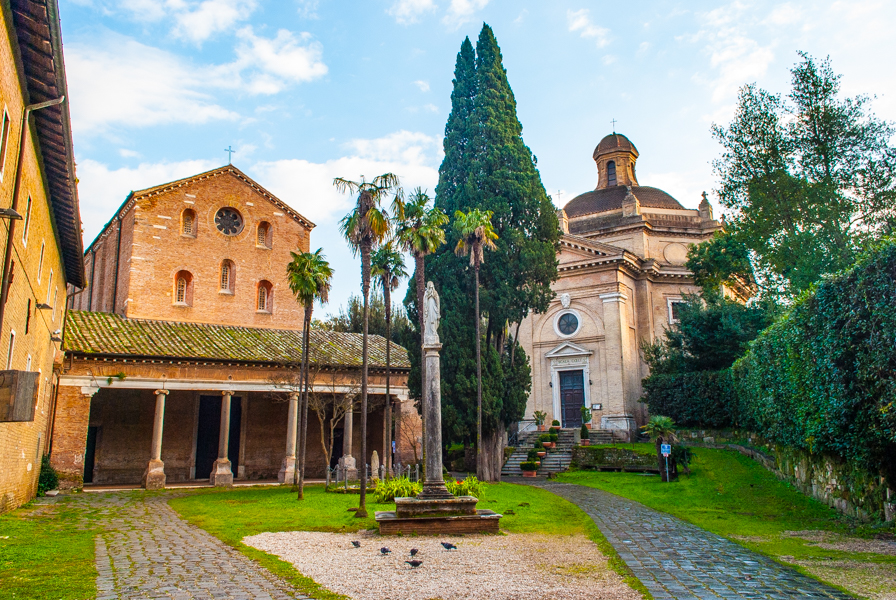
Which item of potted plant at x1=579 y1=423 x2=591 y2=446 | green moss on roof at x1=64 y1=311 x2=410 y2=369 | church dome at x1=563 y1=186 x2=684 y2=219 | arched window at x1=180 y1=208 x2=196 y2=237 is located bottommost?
potted plant at x1=579 y1=423 x2=591 y2=446

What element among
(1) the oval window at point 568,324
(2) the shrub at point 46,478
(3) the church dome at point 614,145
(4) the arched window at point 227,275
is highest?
(3) the church dome at point 614,145

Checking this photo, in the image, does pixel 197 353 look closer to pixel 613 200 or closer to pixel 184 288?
pixel 184 288

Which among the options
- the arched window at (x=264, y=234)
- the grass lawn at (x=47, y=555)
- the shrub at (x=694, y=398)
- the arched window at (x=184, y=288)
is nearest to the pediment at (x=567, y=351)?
the shrub at (x=694, y=398)

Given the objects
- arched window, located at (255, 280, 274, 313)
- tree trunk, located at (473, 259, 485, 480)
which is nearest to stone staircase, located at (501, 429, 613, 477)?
tree trunk, located at (473, 259, 485, 480)

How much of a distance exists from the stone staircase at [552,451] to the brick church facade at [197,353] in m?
5.41

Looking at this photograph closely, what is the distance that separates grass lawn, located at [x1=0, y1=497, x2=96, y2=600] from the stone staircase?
18.0m

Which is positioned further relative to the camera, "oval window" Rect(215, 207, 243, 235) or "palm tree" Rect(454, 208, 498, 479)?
"oval window" Rect(215, 207, 243, 235)

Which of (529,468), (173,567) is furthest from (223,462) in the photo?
(173,567)

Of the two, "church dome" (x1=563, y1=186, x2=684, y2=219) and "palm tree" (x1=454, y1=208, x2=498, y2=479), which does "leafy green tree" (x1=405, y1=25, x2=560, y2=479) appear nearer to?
"palm tree" (x1=454, y1=208, x2=498, y2=479)

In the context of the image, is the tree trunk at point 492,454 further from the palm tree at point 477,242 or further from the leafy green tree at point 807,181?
the leafy green tree at point 807,181

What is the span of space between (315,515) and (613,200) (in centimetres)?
3176

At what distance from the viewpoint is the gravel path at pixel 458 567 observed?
706 cm

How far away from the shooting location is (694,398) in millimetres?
29219

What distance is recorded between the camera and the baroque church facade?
112 ft
